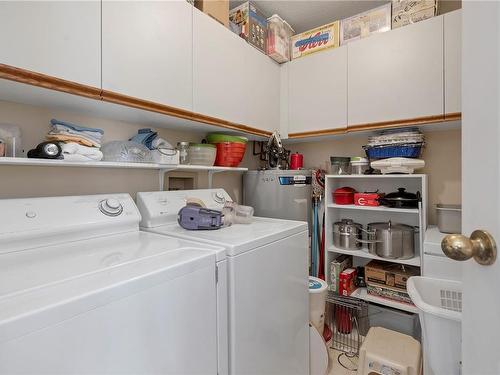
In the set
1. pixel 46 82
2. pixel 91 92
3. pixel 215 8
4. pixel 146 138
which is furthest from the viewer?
pixel 215 8

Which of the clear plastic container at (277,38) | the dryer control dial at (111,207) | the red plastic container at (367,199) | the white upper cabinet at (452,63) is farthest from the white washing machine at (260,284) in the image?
the clear plastic container at (277,38)

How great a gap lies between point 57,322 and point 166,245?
1.66ft

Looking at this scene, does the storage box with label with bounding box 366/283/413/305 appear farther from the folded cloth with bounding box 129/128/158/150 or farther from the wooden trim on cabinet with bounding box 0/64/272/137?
the folded cloth with bounding box 129/128/158/150

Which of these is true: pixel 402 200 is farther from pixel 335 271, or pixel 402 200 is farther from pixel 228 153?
pixel 228 153

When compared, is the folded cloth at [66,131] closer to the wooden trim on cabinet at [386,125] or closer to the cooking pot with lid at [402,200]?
the wooden trim on cabinet at [386,125]

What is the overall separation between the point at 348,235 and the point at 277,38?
65.2 inches

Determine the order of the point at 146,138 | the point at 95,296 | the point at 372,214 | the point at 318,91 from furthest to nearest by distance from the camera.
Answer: the point at 372,214 → the point at 318,91 → the point at 146,138 → the point at 95,296

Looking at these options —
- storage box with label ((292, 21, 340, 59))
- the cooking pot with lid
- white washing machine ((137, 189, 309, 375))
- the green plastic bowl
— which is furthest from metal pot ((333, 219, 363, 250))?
storage box with label ((292, 21, 340, 59))

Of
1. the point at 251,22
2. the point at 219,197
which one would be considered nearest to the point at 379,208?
the point at 219,197

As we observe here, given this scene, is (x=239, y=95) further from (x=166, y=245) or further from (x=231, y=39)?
(x=166, y=245)

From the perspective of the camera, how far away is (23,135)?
121 centimetres

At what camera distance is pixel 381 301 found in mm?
1942

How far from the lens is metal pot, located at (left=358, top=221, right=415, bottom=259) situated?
1854mm

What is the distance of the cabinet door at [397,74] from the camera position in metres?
1.65
